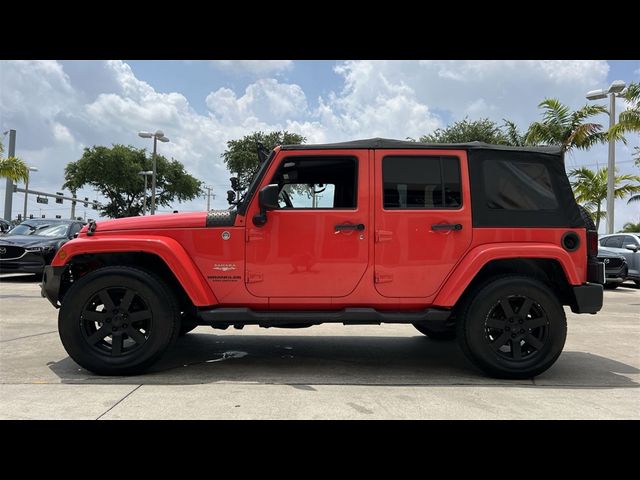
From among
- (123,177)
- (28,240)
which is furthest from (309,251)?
(123,177)

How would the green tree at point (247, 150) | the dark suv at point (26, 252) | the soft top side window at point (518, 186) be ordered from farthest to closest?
the green tree at point (247, 150) → the dark suv at point (26, 252) → the soft top side window at point (518, 186)

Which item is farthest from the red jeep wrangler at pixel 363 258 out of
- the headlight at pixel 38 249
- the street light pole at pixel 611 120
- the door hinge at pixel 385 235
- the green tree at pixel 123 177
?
the green tree at pixel 123 177

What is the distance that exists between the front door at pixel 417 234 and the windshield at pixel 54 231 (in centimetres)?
1115

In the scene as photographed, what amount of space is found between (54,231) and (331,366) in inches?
432

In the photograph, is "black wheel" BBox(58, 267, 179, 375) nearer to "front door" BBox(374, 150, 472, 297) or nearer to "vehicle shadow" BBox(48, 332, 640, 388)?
"vehicle shadow" BBox(48, 332, 640, 388)

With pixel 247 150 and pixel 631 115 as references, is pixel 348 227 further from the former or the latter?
pixel 247 150

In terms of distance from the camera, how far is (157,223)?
4590mm

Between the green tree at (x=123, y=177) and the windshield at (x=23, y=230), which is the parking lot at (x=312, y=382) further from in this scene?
the green tree at (x=123, y=177)

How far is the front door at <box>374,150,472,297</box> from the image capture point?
14.8ft

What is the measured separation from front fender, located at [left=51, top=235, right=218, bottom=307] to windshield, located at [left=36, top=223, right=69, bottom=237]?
9.53 m

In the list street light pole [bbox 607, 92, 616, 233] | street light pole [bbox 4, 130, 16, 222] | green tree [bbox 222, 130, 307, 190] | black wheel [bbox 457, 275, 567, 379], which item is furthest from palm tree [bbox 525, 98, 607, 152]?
street light pole [bbox 4, 130, 16, 222]

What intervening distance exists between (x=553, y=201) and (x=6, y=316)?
25.1ft

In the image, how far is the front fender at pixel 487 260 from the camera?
4.44 meters

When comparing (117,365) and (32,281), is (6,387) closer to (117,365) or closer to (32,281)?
(117,365)
